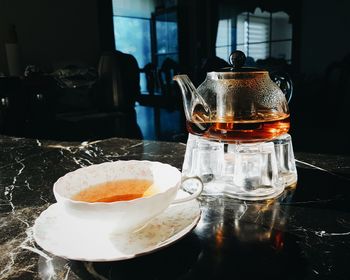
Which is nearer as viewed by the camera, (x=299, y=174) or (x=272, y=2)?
(x=299, y=174)

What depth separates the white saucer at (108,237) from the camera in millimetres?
336

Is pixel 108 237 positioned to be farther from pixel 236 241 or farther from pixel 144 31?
pixel 144 31

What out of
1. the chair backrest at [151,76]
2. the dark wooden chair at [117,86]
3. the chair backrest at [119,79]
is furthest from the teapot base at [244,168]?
the chair backrest at [151,76]

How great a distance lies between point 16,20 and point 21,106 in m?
1.01

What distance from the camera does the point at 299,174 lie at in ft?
2.03

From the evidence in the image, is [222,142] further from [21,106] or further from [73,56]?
[73,56]

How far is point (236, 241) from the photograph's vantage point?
1.27 ft

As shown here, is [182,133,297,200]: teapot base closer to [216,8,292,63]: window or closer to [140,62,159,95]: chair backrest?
[216,8,292,63]: window

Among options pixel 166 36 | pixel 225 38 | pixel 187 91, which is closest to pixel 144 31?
pixel 166 36

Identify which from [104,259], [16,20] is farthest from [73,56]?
[104,259]

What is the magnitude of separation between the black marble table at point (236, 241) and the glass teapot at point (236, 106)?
0.11m

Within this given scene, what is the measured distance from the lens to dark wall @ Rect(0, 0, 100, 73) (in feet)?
9.22

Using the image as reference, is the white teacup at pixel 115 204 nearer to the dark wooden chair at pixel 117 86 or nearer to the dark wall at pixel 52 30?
the dark wooden chair at pixel 117 86

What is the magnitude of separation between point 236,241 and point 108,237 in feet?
0.49
